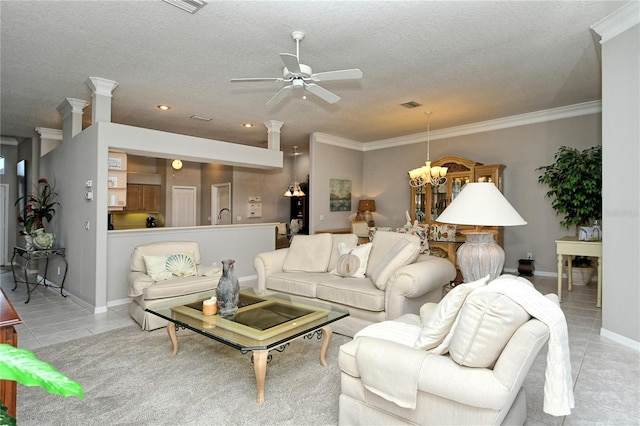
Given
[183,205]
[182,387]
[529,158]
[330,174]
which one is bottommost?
[182,387]

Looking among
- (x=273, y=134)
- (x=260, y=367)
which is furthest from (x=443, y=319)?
(x=273, y=134)

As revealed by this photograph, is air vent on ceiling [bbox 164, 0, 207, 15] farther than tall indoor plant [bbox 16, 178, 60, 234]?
No

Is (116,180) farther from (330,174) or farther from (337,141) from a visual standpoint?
(337,141)

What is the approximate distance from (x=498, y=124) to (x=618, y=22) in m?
3.49

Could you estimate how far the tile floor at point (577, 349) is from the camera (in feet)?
6.99

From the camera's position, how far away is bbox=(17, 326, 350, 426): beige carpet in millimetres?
2090

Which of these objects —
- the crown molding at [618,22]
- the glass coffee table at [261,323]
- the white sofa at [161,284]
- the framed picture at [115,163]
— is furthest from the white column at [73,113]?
the crown molding at [618,22]

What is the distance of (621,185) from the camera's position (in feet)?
10.1

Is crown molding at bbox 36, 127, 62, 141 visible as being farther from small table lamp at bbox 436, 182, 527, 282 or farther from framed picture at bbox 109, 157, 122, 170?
small table lamp at bbox 436, 182, 527, 282

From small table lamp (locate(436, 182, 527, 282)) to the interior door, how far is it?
7852mm

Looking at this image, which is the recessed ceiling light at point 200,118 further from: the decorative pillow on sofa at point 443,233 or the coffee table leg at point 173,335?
the decorative pillow on sofa at point 443,233

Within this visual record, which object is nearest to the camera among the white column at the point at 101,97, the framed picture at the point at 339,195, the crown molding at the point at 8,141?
the white column at the point at 101,97

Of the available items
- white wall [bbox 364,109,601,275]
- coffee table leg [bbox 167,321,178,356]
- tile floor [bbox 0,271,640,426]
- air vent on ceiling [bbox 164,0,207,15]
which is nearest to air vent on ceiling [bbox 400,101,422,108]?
white wall [bbox 364,109,601,275]

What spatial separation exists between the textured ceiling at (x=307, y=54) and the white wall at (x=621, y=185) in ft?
1.37
